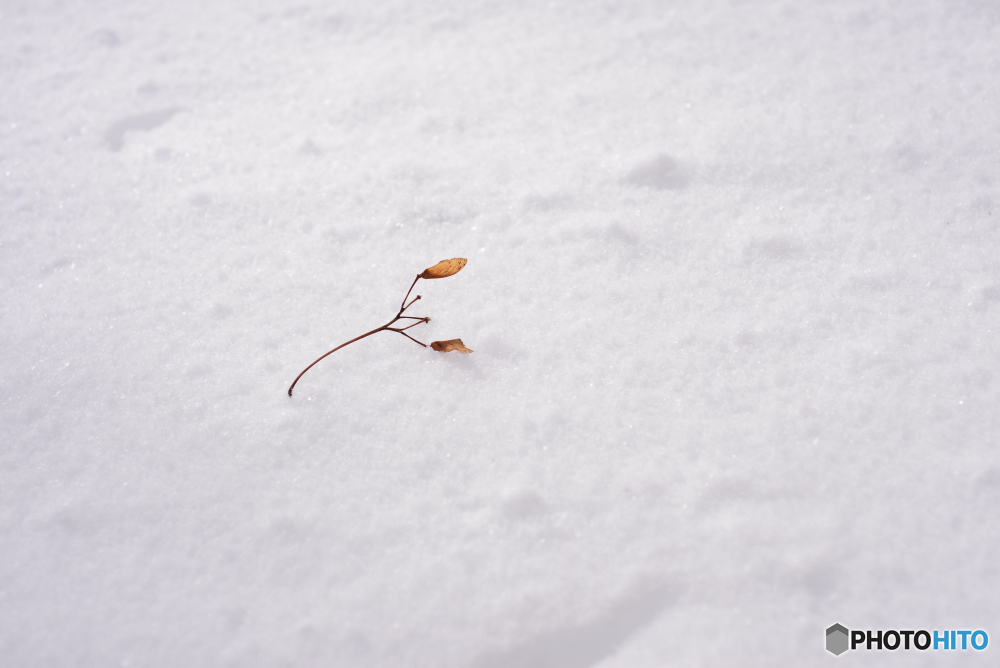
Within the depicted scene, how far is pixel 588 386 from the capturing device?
917mm

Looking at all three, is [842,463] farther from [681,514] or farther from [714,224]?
[714,224]

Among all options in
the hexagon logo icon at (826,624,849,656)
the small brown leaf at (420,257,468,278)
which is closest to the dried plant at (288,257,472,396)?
the small brown leaf at (420,257,468,278)

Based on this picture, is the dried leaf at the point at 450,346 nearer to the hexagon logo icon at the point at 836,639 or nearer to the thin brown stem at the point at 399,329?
the thin brown stem at the point at 399,329

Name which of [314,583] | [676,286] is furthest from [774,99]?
[314,583]

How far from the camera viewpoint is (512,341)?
96 centimetres

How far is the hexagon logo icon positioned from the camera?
2.44ft

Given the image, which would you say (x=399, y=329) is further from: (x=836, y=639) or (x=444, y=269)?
(x=836, y=639)

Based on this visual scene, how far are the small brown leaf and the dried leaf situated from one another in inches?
4.0

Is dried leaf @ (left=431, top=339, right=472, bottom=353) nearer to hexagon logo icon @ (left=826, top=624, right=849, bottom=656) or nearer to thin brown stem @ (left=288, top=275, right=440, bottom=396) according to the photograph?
thin brown stem @ (left=288, top=275, right=440, bottom=396)

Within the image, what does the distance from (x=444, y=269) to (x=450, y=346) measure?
4.7 inches

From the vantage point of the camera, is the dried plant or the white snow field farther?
the dried plant

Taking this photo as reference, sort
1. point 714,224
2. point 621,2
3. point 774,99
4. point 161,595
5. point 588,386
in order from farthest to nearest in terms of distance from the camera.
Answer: point 621,2, point 774,99, point 714,224, point 588,386, point 161,595

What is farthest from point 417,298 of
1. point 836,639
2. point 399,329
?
point 836,639

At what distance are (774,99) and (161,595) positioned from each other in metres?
1.22
